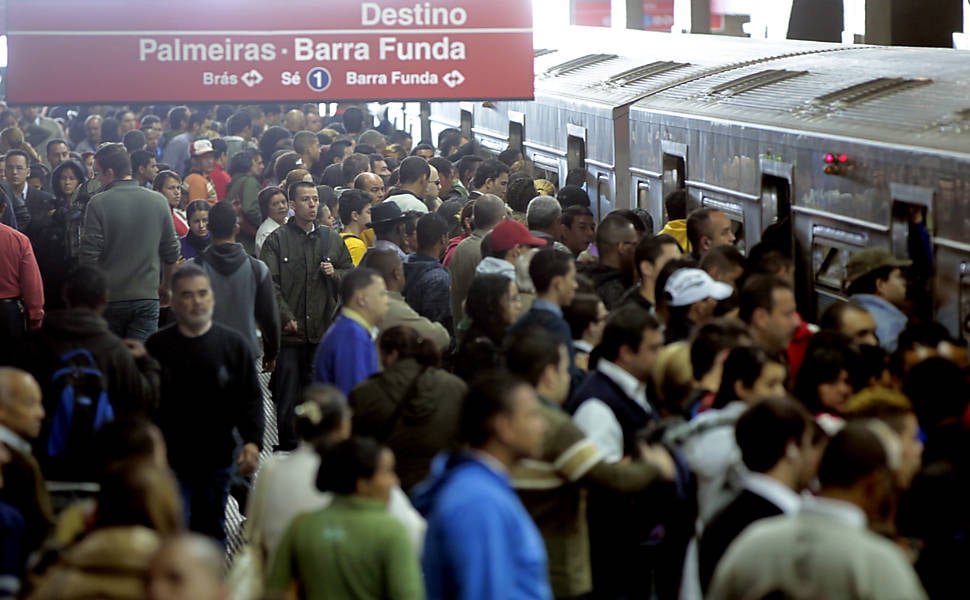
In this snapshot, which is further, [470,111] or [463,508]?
[470,111]

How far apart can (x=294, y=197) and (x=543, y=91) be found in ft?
21.8

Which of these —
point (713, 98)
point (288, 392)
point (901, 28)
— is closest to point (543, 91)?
point (901, 28)

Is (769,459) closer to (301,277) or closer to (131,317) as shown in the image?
(301,277)

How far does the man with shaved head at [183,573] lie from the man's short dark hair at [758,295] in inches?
135

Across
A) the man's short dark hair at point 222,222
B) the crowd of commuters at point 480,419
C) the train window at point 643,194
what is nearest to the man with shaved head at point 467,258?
the crowd of commuters at point 480,419

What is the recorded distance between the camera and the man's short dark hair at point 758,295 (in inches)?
243

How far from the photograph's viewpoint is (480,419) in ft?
13.2

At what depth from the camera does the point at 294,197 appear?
9.23 meters

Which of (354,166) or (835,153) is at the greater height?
(835,153)

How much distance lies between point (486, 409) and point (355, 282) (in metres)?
2.69

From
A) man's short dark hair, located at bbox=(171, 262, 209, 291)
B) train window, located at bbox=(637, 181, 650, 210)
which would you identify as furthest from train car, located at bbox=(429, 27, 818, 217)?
man's short dark hair, located at bbox=(171, 262, 209, 291)

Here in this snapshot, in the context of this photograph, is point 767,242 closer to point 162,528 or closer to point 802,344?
point 802,344

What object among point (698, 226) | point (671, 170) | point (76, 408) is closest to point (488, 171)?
point (671, 170)

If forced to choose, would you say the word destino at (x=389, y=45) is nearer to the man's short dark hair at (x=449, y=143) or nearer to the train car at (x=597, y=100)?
the train car at (x=597, y=100)
